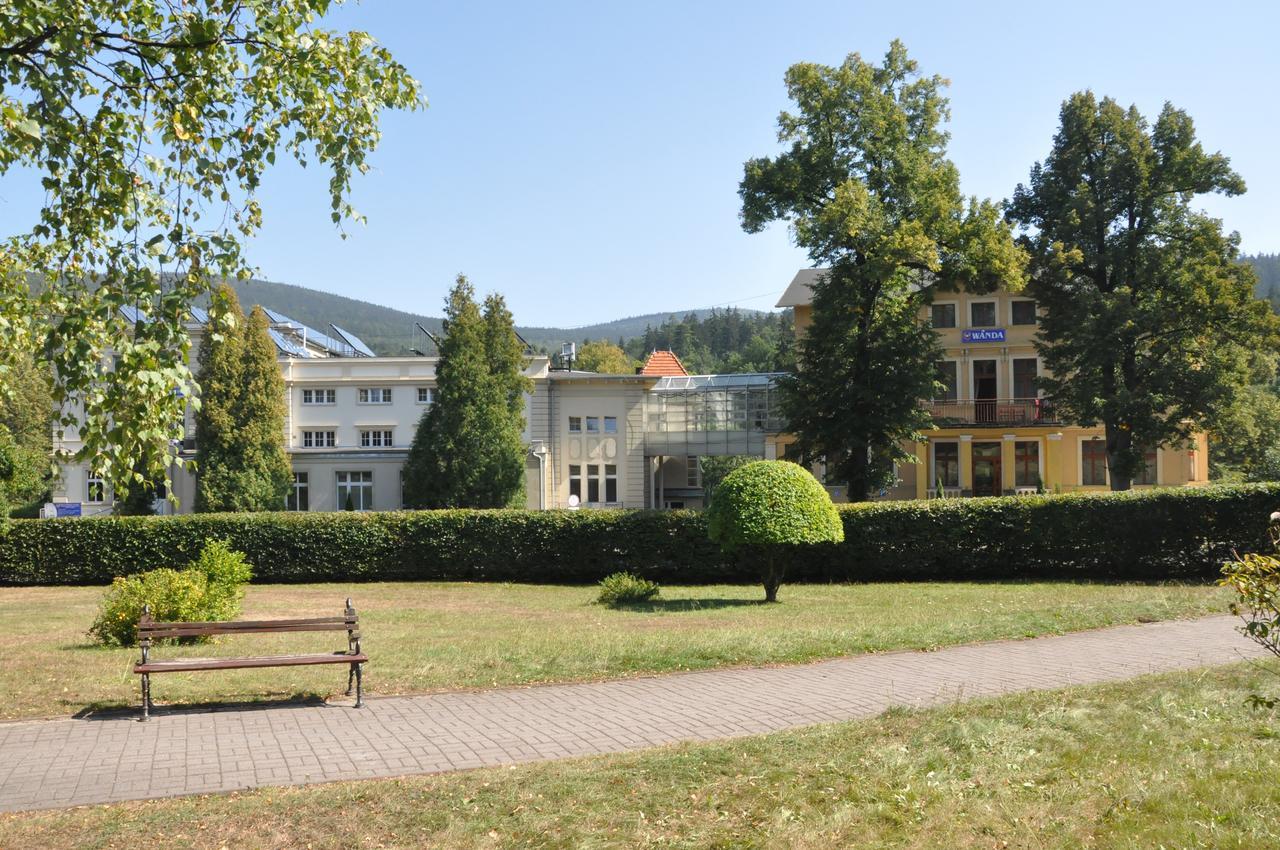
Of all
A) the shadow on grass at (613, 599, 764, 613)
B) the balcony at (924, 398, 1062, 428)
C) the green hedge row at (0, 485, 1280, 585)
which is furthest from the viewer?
the balcony at (924, 398, 1062, 428)

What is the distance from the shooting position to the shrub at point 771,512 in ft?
66.2

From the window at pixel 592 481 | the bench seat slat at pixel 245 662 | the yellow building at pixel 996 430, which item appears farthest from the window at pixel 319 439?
the bench seat slat at pixel 245 662

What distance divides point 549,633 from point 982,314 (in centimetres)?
3771

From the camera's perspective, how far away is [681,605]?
2083 cm

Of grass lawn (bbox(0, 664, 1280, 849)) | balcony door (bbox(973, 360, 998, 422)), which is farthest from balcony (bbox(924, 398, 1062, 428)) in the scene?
grass lawn (bbox(0, 664, 1280, 849))

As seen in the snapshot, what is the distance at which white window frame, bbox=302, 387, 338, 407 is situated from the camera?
175 ft

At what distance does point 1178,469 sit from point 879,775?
46.2 m

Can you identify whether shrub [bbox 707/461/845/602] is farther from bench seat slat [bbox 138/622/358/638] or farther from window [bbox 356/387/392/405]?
window [bbox 356/387/392/405]

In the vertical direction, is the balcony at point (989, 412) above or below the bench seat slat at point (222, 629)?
above

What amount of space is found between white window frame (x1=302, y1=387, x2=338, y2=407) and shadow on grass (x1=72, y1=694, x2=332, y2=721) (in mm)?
45093

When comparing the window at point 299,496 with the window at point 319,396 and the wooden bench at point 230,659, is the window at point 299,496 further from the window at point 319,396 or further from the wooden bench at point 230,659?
the wooden bench at point 230,659

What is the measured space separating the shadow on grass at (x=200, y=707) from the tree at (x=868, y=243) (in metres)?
22.8

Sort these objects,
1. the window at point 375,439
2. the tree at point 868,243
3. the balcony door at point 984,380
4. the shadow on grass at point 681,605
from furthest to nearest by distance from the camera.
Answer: the window at point 375,439, the balcony door at point 984,380, the tree at point 868,243, the shadow on grass at point 681,605

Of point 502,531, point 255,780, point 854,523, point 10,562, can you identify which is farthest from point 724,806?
point 10,562
